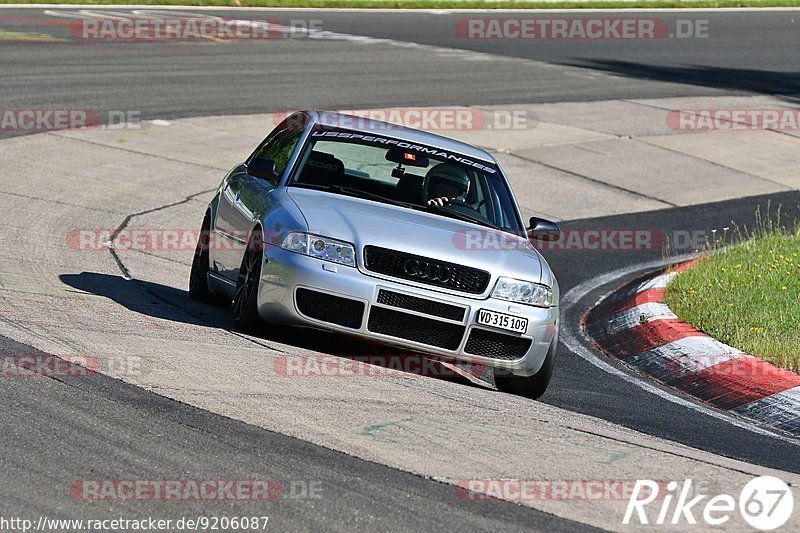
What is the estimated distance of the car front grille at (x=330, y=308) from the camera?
25.1 ft

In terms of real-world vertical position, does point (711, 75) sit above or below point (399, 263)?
below

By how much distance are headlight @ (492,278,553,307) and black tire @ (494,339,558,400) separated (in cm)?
27

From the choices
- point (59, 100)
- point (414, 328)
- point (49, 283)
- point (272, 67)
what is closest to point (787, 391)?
point (414, 328)

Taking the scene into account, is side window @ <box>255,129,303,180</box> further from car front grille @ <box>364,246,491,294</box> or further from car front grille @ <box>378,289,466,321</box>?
car front grille @ <box>378,289,466,321</box>

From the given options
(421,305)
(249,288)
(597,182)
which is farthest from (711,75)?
(421,305)

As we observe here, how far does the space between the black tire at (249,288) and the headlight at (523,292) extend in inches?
56.7

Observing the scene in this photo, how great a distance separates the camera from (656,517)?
536 centimetres

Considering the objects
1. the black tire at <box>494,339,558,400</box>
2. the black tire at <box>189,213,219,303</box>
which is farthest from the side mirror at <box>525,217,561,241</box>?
the black tire at <box>189,213,219,303</box>

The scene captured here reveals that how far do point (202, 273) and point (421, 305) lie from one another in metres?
2.72

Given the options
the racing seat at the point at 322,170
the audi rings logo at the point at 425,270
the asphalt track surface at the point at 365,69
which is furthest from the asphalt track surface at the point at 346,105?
the racing seat at the point at 322,170

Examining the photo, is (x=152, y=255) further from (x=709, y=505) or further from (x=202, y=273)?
(x=709, y=505)

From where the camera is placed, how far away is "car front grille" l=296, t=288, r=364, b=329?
7.66m

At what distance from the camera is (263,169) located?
8867mm

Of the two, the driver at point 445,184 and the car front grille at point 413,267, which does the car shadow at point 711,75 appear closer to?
the driver at point 445,184
